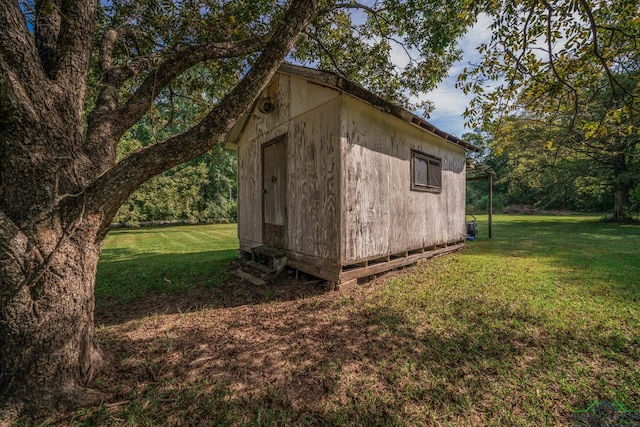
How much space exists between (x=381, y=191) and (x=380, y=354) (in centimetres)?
320

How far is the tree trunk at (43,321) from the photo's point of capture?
178cm

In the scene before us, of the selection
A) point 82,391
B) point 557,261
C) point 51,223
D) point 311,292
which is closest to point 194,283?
point 311,292

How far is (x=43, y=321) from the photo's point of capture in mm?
1876

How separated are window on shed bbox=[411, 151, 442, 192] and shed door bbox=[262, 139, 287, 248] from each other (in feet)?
9.94

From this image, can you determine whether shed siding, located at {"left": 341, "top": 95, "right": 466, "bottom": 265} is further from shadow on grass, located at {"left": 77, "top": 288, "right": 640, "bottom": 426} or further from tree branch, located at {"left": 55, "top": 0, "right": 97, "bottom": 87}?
tree branch, located at {"left": 55, "top": 0, "right": 97, "bottom": 87}

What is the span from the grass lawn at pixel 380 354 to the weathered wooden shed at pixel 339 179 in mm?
831

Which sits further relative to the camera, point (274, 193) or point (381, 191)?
point (274, 193)

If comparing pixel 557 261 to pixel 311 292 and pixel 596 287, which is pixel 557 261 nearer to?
pixel 596 287

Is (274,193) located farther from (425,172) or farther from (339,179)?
(425,172)

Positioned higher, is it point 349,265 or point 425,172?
point 425,172

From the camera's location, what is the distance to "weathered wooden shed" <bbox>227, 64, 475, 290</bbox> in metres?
4.54

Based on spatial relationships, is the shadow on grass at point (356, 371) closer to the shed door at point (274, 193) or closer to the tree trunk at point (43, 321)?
the tree trunk at point (43, 321)

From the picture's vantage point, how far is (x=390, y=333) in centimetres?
312

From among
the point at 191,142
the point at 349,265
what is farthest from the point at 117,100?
the point at 349,265
